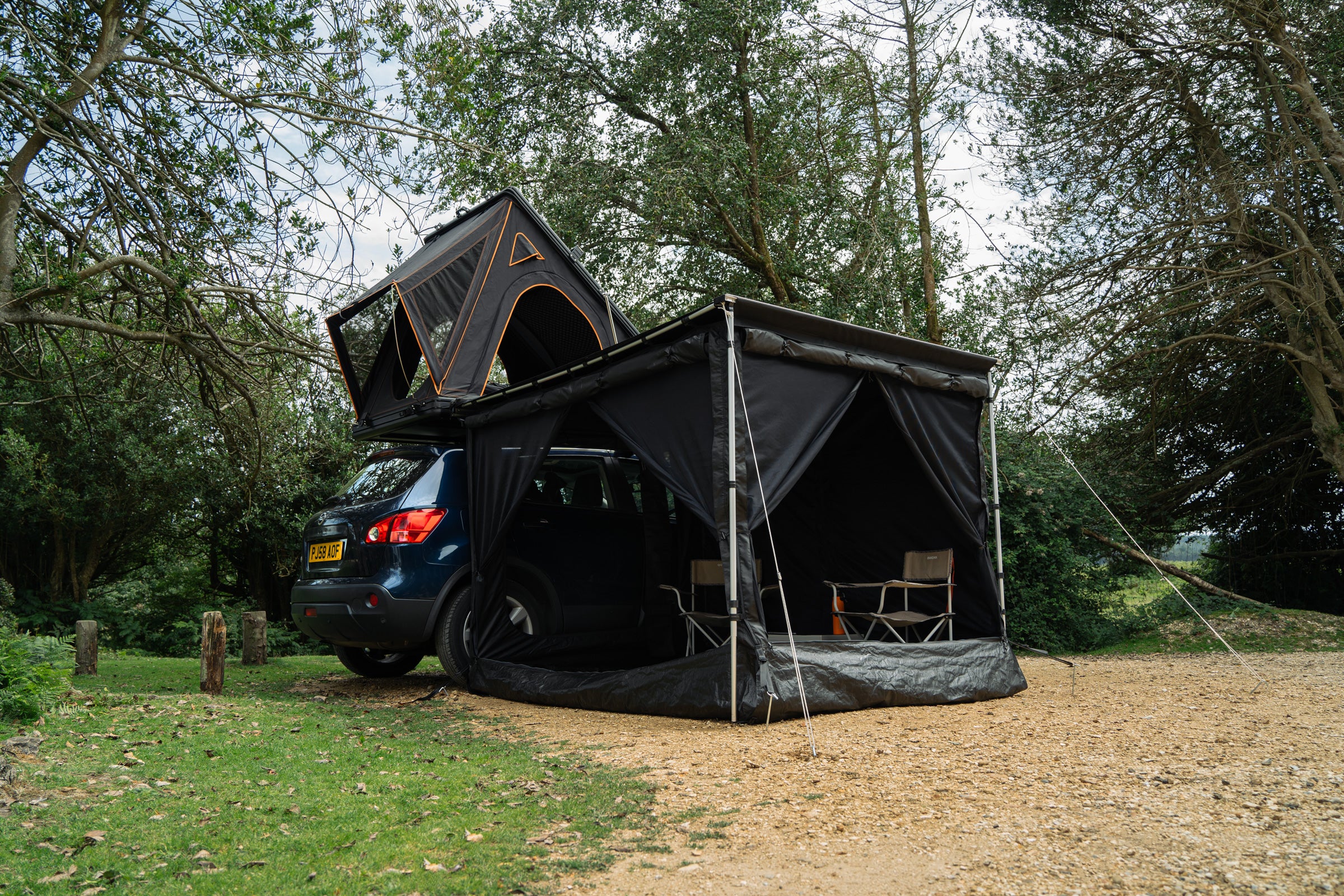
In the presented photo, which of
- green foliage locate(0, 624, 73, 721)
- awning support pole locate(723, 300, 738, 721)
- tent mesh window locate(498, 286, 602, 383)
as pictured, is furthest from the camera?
tent mesh window locate(498, 286, 602, 383)

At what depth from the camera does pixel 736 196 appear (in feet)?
41.9

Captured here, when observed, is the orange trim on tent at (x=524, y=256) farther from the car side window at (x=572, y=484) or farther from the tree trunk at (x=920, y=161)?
the tree trunk at (x=920, y=161)

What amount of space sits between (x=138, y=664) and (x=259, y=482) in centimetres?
366

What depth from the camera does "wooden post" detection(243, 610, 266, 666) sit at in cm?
904

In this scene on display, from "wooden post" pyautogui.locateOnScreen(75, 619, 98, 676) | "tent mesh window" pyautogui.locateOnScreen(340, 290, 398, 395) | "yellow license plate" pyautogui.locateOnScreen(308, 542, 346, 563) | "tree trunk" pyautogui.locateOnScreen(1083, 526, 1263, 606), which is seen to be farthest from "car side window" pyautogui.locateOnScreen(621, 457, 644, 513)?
"tree trunk" pyautogui.locateOnScreen(1083, 526, 1263, 606)

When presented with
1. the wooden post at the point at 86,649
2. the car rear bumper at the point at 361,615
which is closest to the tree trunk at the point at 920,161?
the car rear bumper at the point at 361,615

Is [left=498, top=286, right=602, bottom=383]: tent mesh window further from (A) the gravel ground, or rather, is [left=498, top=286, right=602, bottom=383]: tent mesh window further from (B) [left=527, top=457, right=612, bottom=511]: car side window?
(A) the gravel ground

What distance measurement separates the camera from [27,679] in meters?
4.66

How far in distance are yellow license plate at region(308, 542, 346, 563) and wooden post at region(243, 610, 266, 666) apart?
2994mm

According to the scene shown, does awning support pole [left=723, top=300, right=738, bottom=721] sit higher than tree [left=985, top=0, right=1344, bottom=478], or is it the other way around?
tree [left=985, top=0, right=1344, bottom=478]

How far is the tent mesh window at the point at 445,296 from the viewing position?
7547mm

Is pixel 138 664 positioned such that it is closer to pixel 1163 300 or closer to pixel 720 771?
pixel 720 771

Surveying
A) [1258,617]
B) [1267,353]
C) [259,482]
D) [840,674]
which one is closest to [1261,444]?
[1267,353]

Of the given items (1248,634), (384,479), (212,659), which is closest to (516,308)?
(384,479)
